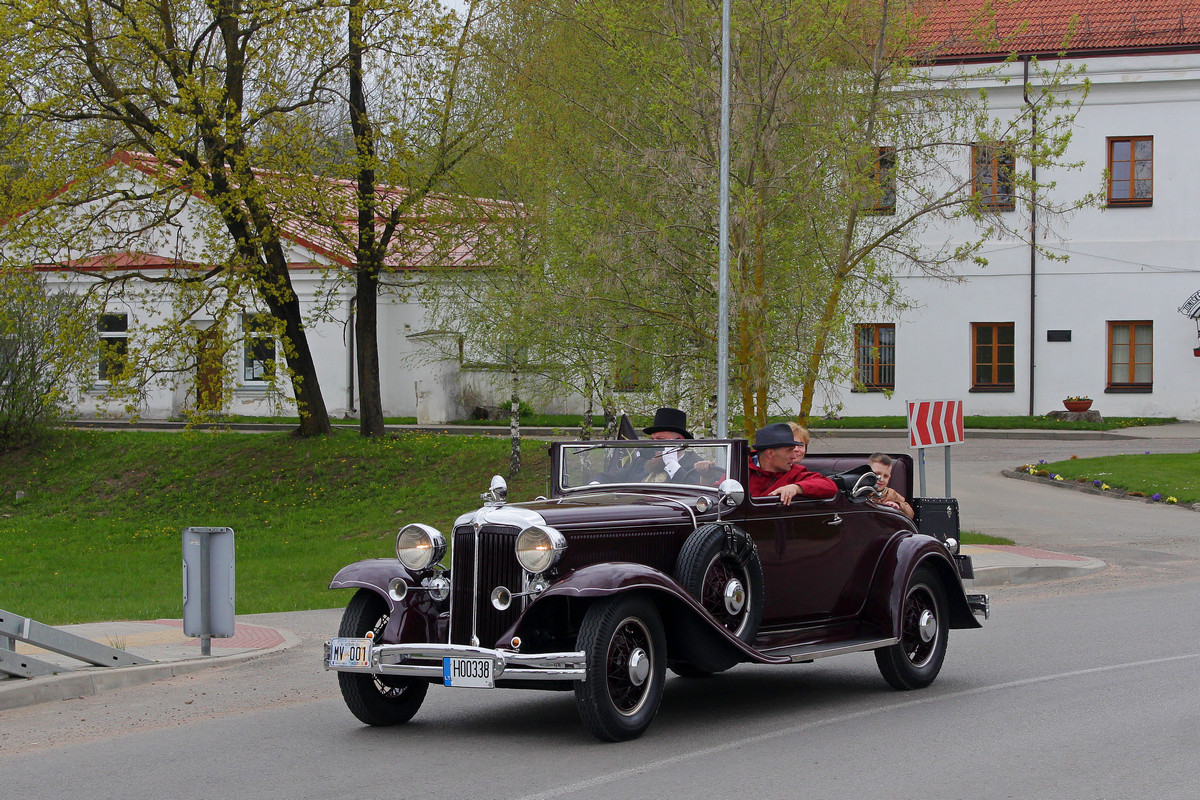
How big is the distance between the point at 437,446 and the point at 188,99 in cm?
814

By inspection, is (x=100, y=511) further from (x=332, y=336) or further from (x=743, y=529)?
(x=743, y=529)

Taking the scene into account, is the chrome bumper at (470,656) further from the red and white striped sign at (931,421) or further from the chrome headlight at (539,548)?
the red and white striped sign at (931,421)

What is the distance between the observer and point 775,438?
8812 mm

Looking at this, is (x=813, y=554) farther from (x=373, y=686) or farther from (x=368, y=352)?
(x=368, y=352)

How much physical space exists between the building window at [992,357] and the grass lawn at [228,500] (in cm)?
1491

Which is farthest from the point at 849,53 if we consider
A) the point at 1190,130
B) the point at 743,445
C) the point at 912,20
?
the point at 1190,130

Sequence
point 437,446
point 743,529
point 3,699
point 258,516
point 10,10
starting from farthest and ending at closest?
point 437,446 → point 258,516 → point 10,10 → point 3,699 → point 743,529

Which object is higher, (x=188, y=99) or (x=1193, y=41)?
(x=1193, y=41)

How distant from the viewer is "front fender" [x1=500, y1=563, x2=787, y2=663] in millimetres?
6910

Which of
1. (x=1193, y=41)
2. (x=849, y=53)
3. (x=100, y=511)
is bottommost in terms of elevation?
(x=100, y=511)

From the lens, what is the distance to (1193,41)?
34.6 metres

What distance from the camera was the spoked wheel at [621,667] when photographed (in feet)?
22.3

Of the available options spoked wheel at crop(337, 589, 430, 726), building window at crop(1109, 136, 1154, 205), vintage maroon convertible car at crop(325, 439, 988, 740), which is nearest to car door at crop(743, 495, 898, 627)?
vintage maroon convertible car at crop(325, 439, 988, 740)

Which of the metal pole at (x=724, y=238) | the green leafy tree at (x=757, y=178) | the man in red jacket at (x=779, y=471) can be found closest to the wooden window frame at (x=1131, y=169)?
the green leafy tree at (x=757, y=178)
